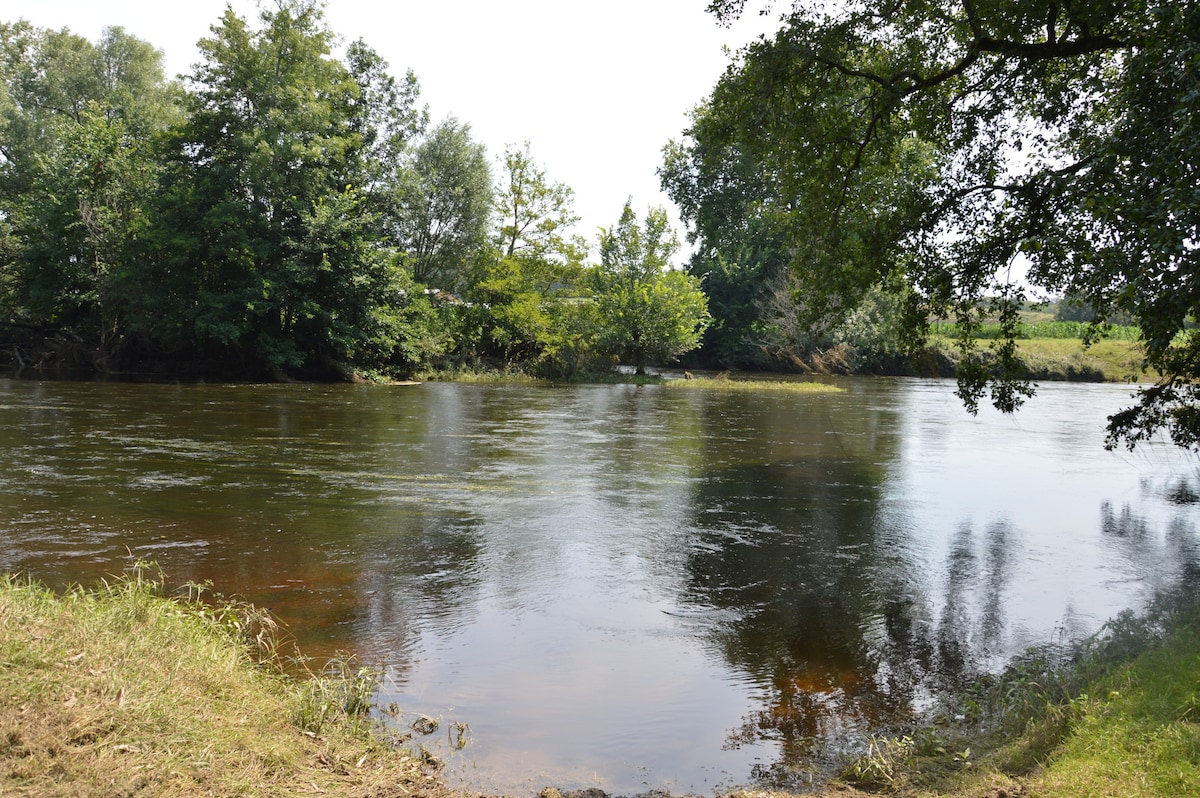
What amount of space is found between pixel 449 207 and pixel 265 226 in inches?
698

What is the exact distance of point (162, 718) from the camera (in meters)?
4.08

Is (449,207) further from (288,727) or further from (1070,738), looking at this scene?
(1070,738)

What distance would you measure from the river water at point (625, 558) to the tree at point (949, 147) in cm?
269

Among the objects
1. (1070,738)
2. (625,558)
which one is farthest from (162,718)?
(625,558)

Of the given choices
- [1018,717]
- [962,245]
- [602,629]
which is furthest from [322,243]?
[1018,717]

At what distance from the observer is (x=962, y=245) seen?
1322cm

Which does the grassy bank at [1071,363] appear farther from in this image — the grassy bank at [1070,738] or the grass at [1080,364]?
the grassy bank at [1070,738]

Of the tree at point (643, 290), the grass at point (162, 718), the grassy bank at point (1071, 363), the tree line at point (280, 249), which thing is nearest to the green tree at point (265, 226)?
the tree line at point (280, 249)

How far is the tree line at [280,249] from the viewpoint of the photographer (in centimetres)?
3547

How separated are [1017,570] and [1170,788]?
6335mm

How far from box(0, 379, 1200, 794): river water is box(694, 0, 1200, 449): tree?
2.69m

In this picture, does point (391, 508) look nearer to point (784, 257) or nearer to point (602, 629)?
point (602, 629)

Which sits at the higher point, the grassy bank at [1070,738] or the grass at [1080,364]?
the grass at [1080,364]

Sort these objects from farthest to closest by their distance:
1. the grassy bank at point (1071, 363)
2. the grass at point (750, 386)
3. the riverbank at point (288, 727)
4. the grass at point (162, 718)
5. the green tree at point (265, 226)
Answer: the grassy bank at point (1071, 363)
the grass at point (750, 386)
the green tree at point (265, 226)
the riverbank at point (288, 727)
the grass at point (162, 718)
